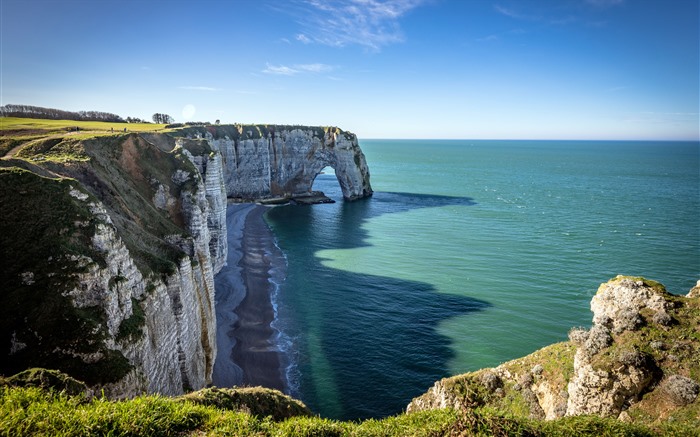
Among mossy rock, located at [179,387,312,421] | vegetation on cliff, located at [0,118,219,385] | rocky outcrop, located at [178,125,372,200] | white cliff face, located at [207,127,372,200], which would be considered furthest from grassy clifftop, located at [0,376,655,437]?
white cliff face, located at [207,127,372,200]

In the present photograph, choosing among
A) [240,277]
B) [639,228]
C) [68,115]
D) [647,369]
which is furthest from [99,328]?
[639,228]

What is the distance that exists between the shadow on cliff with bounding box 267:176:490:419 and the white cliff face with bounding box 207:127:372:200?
4176cm

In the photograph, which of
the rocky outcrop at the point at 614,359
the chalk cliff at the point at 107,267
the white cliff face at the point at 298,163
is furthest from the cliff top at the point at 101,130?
the rocky outcrop at the point at 614,359

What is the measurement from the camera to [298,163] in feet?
370

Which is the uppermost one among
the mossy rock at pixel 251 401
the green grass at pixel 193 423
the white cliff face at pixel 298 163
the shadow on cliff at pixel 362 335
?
the white cliff face at pixel 298 163

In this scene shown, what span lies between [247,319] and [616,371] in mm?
35433

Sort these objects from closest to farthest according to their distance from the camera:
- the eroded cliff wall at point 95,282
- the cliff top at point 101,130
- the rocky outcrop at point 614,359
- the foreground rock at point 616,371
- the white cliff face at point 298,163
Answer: the foreground rock at point 616,371, the rocky outcrop at point 614,359, the eroded cliff wall at point 95,282, the cliff top at point 101,130, the white cliff face at point 298,163

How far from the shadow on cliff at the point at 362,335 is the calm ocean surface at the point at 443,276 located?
0.13m

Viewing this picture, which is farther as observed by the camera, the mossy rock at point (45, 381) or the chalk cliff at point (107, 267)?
the chalk cliff at point (107, 267)

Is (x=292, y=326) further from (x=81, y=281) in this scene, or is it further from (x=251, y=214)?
(x=251, y=214)

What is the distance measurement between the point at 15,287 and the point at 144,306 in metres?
5.92

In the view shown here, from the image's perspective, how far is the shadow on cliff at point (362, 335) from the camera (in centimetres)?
3095

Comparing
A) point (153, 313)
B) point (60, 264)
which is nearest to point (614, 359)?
Result: point (153, 313)

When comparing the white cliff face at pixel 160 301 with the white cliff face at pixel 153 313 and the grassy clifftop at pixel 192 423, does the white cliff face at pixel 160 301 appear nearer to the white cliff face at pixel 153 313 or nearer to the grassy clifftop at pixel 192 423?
the white cliff face at pixel 153 313
